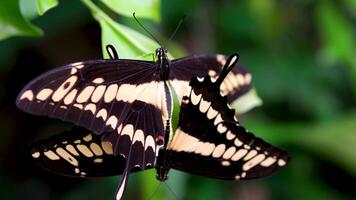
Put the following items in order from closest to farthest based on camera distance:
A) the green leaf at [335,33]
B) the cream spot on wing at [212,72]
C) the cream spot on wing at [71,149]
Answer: the cream spot on wing at [71,149] → the cream spot on wing at [212,72] → the green leaf at [335,33]

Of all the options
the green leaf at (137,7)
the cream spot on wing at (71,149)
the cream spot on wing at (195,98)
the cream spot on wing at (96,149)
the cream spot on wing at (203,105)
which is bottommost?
the cream spot on wing at (71,149)

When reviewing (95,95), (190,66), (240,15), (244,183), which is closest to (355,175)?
(244,183)

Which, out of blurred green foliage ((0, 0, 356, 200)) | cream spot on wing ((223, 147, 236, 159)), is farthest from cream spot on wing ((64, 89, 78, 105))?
blurred green foliage ((0, 0, 356, 200))

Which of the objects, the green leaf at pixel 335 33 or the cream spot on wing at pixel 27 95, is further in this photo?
the green leaf at pixel 335 33

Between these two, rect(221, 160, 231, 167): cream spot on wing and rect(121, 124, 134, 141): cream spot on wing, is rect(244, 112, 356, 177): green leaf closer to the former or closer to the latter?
rect(221, 160, 231, 167): cream spot on wing

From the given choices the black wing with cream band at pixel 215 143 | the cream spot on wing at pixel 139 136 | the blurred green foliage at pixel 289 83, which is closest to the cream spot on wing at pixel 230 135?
the black wing with cream band at pixel 215 143

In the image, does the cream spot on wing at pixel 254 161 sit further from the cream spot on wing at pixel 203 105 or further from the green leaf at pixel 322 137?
the green leaf at pixel 322 137

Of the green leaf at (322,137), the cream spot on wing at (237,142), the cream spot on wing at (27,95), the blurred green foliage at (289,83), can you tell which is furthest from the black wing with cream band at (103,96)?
the green leaf at (322,137)

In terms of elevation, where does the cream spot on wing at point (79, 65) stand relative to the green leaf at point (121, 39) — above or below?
below

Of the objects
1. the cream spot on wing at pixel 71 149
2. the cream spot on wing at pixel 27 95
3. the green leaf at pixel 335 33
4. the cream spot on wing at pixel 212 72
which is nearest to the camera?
the cream spot on wing at pixel 27 95
